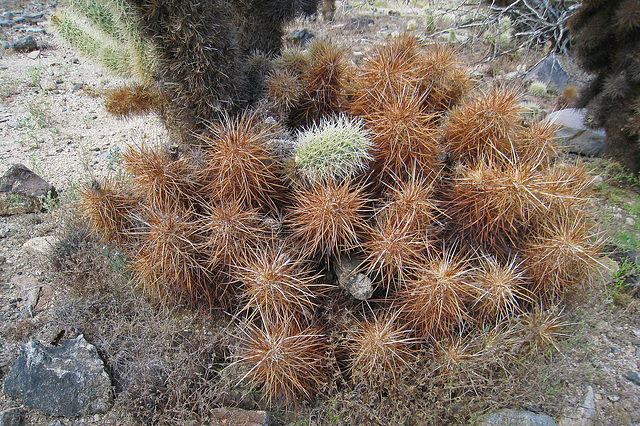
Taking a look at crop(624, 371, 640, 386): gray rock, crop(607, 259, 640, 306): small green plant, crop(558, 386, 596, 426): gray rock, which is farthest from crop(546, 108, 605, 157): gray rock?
crop(558, 386, 596, 426): gray rock

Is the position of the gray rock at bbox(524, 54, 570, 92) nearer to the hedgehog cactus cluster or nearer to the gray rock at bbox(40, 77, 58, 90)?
the hedgehog cactus cluster

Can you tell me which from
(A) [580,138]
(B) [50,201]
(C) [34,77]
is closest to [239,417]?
(B) [50,201]

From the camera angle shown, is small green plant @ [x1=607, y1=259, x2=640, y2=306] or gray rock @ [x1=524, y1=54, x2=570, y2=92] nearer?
small green plant @ [x1=607, y1=259, x2=640, y2=306]

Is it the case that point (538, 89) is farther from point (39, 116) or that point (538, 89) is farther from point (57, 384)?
point (39, 116)

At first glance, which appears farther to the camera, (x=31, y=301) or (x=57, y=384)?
(x=31, y=301)

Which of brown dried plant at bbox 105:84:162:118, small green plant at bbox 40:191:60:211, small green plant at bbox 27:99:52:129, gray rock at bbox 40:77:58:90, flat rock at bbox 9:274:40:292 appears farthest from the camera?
gray rock at bbox 40:77:58:90

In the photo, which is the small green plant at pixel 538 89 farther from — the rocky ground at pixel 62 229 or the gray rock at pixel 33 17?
the gray rock at pixel 33 17

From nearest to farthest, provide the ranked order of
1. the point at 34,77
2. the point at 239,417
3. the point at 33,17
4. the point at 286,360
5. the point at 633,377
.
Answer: the point at 286,360, the point at 239,417, the point at 633,377, the point at 34,77, the point at 33,17
